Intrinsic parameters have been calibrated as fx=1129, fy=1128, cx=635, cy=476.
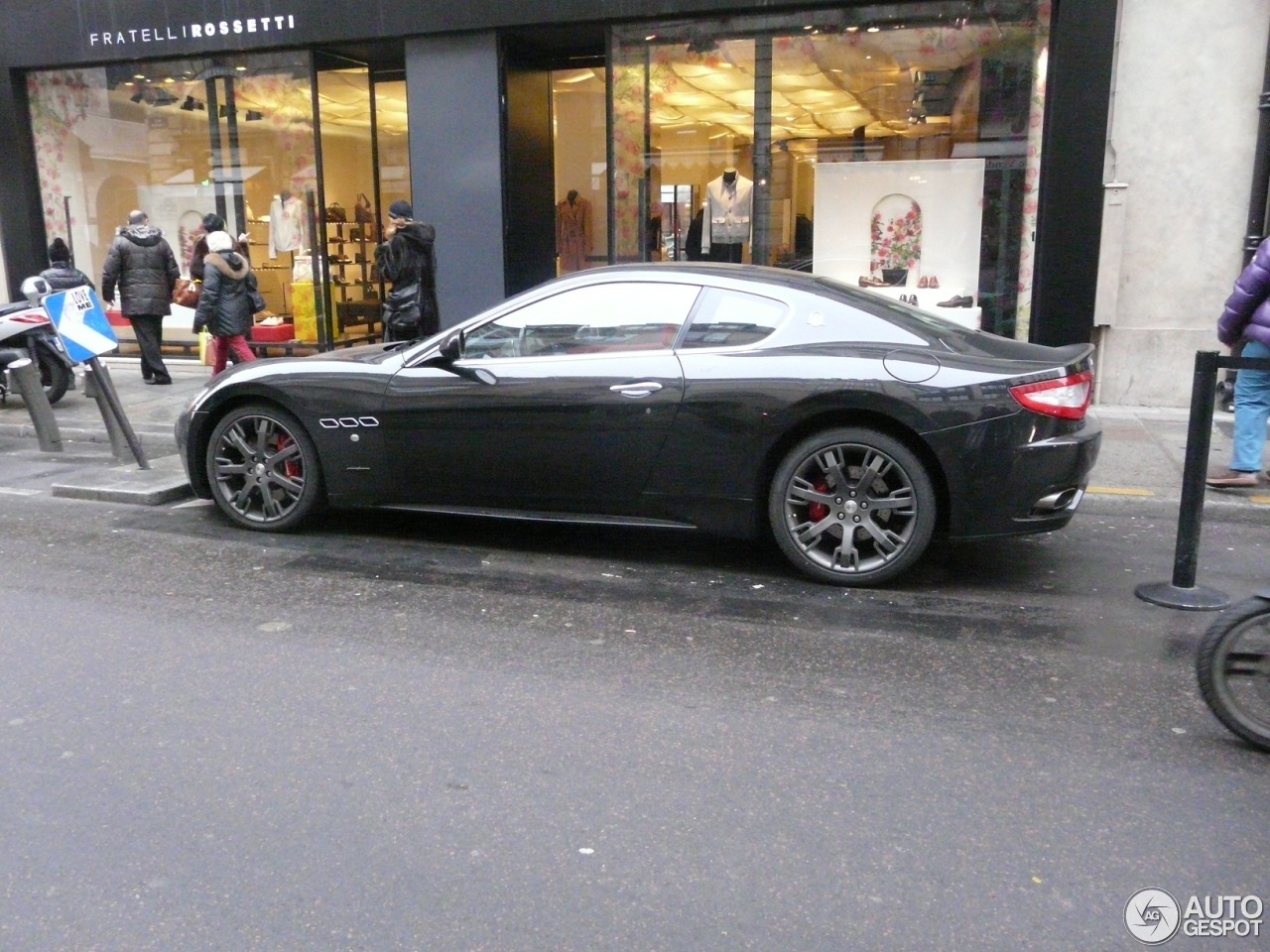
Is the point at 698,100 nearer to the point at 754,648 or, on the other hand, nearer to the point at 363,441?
the point at 363,441

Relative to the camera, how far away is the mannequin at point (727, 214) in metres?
11.5

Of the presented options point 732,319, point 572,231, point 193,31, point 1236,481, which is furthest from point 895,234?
point 193,31

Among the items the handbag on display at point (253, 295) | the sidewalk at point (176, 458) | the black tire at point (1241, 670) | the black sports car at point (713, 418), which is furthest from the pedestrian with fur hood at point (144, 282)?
the black tire at point (1241, 670)

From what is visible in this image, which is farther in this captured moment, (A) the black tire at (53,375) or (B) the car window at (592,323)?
(A) the black tire at (53,375)

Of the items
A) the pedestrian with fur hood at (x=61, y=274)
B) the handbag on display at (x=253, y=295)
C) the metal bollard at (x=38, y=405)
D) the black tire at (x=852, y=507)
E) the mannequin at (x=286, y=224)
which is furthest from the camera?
the mannequin at (x=286, y=224)

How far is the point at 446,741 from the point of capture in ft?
12.6

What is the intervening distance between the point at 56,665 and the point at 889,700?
10.8 ft

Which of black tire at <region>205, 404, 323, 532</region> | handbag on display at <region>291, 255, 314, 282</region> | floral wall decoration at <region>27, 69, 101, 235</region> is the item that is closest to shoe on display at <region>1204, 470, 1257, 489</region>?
black tire at <region>205, 404, 323, 532</region>

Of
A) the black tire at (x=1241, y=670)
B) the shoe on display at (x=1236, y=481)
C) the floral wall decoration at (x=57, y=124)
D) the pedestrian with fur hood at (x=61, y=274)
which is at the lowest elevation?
the shoe on display at (x=1236, y=481)

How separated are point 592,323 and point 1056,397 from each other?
90.9 inches

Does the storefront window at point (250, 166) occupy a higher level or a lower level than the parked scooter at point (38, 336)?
higher

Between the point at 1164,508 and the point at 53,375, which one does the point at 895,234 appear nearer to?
the point at 1164,508

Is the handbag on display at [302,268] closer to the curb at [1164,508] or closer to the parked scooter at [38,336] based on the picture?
the parked scooter at [38,336]

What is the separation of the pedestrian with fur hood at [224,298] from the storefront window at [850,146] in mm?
3857
